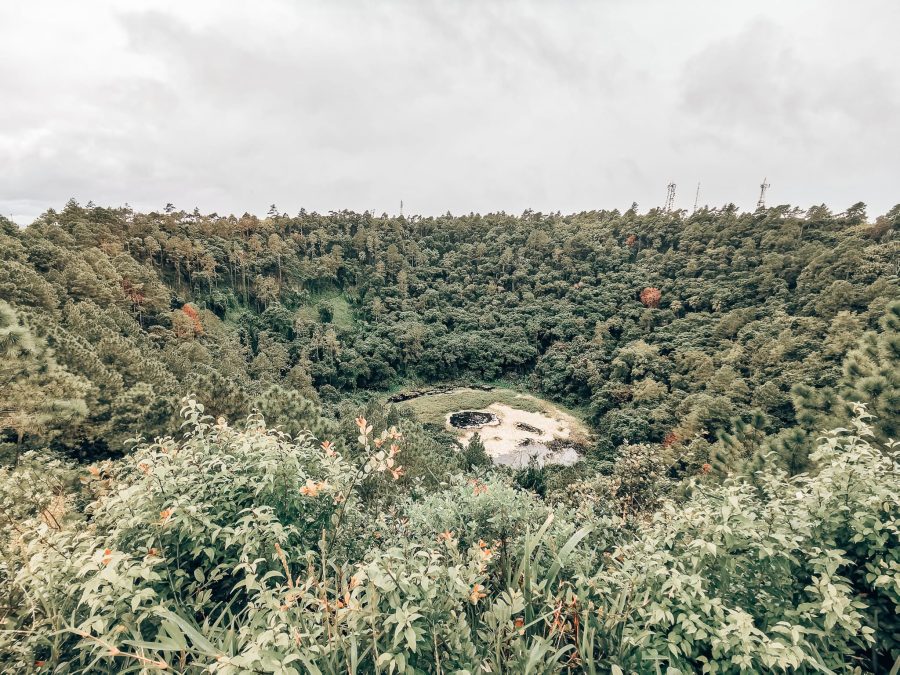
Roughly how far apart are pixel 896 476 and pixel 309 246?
7622cm

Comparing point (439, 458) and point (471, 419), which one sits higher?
point (439, 458)

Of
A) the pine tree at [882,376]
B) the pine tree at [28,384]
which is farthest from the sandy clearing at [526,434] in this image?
the pine tree at [28,384]

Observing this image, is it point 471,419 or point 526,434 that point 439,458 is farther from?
point 471,419

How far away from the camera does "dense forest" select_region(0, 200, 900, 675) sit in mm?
2334

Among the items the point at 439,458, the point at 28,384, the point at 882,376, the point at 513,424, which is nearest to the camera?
the point at 28,384

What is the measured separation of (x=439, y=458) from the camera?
20859 millimetres

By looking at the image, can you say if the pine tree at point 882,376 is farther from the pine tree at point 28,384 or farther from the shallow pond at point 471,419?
the shallow pond at point 471,419

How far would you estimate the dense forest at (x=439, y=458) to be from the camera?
2334mm

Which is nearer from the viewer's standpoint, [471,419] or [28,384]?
[28,384]

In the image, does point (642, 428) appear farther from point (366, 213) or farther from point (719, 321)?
point (366, 213)

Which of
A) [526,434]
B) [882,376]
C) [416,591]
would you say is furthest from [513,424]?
[416,591]

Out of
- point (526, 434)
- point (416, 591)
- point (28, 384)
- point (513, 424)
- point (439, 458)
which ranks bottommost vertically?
point (526, 434)

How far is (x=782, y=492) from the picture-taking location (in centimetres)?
343

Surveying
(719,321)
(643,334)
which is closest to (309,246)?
(643,334)
